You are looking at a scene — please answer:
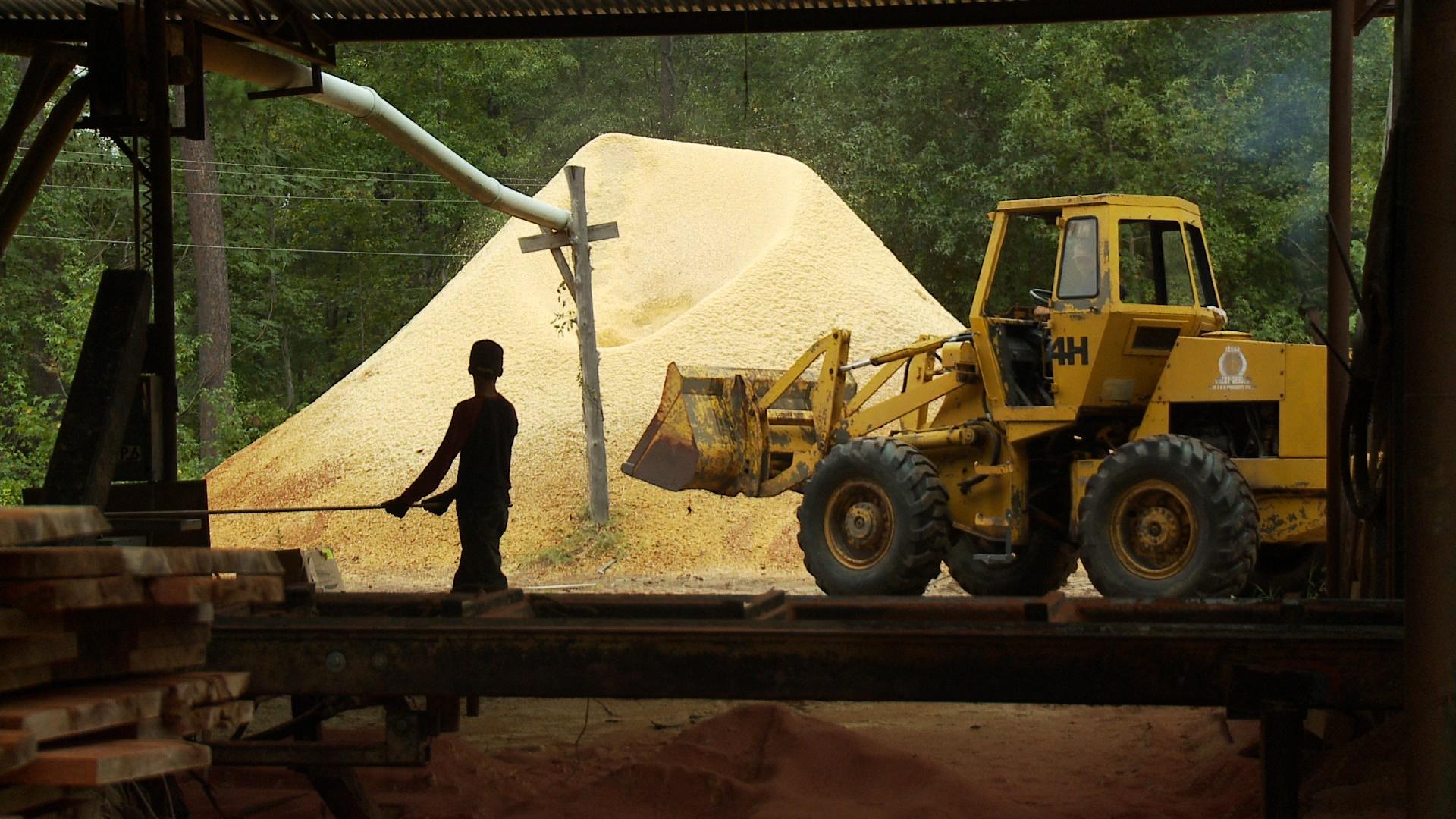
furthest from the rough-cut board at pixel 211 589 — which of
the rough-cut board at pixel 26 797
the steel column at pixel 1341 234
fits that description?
the steel column at pixel 1341 234

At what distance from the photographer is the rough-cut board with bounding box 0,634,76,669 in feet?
12.1

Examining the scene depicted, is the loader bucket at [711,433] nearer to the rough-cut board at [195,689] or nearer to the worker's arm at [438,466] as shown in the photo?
the worker's arm at [438,466]

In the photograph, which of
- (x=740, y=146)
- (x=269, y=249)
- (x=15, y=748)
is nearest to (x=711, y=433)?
(x=15, y=748)

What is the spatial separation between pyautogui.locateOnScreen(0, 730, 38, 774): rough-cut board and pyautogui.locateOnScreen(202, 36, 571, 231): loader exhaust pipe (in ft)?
25.1

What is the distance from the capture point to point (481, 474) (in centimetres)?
838

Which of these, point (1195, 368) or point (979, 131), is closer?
point (1195, 368)

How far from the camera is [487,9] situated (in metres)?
11.2

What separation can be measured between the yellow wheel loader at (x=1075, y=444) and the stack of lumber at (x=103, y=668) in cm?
728

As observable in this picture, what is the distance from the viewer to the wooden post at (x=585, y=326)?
17.8m

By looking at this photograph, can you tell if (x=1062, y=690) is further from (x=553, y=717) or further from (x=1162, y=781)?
(x=553, y=717)

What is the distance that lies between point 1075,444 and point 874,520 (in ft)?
5.67

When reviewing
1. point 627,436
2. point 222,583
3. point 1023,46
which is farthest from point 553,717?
point 1023,46

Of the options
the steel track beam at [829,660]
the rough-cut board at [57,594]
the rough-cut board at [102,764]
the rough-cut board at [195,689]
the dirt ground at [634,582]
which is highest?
the rough-cut board at [57,594]

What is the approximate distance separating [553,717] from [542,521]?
1043 cm
